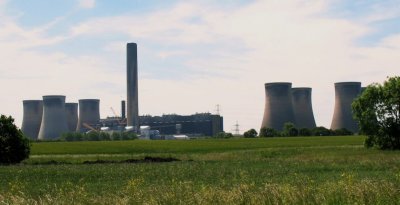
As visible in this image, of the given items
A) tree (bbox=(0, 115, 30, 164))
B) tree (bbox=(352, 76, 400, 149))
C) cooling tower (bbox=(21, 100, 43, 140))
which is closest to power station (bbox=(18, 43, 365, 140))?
cooling tower (bbox=(21, 100, 43, 140))

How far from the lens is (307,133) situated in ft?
399

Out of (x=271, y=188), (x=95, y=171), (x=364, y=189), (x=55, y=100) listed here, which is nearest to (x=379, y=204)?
(x=364, y=189)

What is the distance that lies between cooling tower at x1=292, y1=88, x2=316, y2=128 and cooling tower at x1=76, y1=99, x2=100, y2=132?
75456mm

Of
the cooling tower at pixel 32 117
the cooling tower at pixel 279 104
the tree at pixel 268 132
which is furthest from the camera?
the cooling tower at pixel 32 117

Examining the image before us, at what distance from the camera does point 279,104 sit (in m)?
124

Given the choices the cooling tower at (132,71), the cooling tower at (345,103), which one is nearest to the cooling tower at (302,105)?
the cooling tower at (345,103)

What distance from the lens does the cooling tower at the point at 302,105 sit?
13475cm

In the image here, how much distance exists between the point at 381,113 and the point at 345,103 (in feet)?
251

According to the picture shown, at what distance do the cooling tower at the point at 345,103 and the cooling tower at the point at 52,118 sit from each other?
72683mm

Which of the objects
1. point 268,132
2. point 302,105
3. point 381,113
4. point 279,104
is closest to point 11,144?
point 381,113

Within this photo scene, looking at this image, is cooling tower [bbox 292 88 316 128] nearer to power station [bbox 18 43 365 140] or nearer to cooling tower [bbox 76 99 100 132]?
power station [bbox 18 43 365 140]

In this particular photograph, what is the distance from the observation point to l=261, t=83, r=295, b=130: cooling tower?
123062 mm

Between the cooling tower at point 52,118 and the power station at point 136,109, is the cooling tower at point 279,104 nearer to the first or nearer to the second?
the power station at point 136,109

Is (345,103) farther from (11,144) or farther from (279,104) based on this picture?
(11,144)
